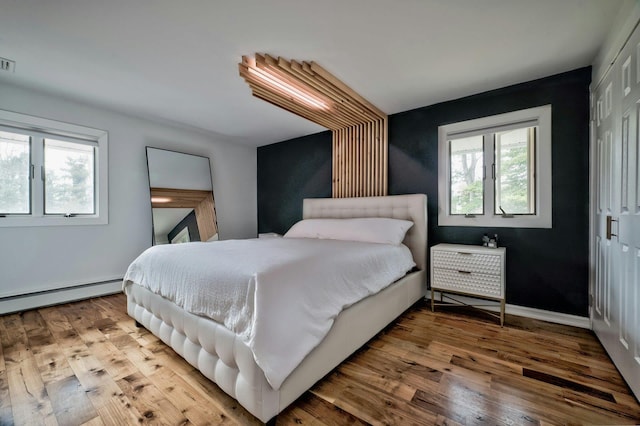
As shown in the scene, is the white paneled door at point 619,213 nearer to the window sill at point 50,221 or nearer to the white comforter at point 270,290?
the white comforter at point 270,290

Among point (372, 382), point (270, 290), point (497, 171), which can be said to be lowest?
point (372, 382)

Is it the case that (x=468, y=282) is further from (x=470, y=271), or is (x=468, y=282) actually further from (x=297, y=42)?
(x=297, y=42)

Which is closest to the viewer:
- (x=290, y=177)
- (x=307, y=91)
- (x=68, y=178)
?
(x=307, y=91)

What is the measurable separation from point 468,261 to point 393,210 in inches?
41.7

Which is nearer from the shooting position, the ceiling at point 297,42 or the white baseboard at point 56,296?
the ceiling at point 297,42

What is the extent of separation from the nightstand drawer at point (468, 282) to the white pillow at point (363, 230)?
21.3 inches

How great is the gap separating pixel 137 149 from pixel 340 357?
12.5 ft

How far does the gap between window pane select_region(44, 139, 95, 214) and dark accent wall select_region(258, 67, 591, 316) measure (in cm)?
393

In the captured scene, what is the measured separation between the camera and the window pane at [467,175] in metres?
2.93

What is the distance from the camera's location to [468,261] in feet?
8.29

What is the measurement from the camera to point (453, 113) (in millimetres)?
3037

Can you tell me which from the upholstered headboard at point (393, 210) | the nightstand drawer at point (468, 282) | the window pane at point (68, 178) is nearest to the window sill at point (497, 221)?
the upholstered headboard at point (393, 210)

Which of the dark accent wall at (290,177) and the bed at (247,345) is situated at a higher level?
the dark accent wall at (290,177)

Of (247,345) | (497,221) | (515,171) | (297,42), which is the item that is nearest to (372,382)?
(247,345)
